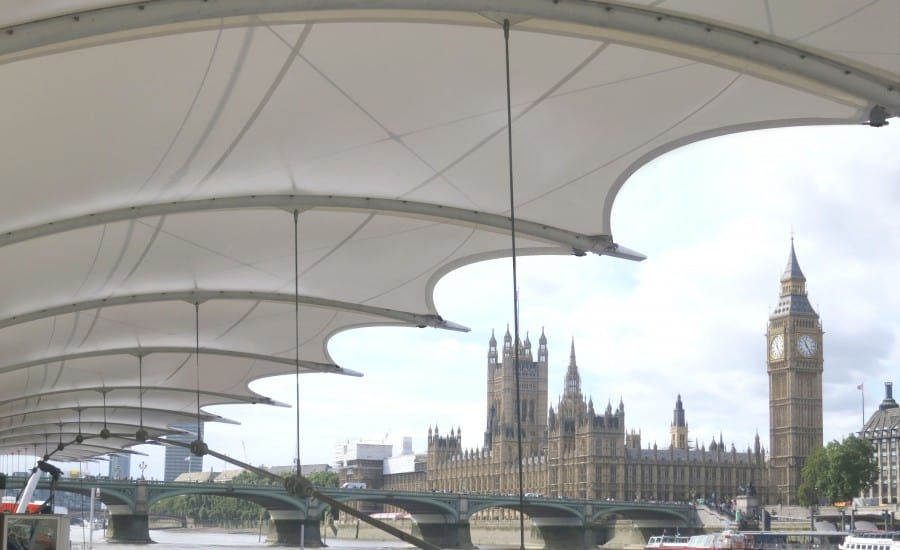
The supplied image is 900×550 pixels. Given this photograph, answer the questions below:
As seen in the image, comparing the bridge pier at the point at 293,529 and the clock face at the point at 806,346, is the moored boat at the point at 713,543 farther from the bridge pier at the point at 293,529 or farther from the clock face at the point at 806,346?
the clock face at the point at 806,346

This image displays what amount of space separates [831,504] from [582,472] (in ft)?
81.3

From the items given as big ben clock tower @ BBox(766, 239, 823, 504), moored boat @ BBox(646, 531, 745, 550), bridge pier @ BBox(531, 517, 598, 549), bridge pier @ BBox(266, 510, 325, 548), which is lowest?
bridge pier @ BBox(531, 517, 598, 549)

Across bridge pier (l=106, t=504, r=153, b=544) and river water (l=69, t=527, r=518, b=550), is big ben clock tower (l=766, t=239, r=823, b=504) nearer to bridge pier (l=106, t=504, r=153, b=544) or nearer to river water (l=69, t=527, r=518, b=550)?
river water (l=69, t=527, r=518, b=550)

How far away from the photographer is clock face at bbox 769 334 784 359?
4828 inches

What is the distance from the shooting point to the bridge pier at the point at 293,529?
7144 cm

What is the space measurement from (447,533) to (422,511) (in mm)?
2758

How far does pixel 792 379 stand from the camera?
120375 millimetres

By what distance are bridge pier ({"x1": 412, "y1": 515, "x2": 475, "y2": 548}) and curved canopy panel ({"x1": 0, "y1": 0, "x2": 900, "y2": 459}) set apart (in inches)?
2501

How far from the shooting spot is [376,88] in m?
9.25

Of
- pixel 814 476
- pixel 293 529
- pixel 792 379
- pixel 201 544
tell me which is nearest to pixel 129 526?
pixel 201 544

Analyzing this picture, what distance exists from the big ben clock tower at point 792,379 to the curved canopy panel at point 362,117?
107 metres

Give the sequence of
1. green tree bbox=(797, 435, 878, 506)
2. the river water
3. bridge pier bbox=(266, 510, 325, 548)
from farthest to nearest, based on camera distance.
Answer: green tree bbox=(797, 435, 878, 506), bridge pier bbox=(266, 510, 325, 548), the river water

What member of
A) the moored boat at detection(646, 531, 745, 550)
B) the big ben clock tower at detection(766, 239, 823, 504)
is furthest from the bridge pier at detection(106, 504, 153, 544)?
the big ben clock tower at detection(766, 239, 823, 504)

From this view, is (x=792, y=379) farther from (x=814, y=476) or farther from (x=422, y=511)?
(x=422, y=511)
